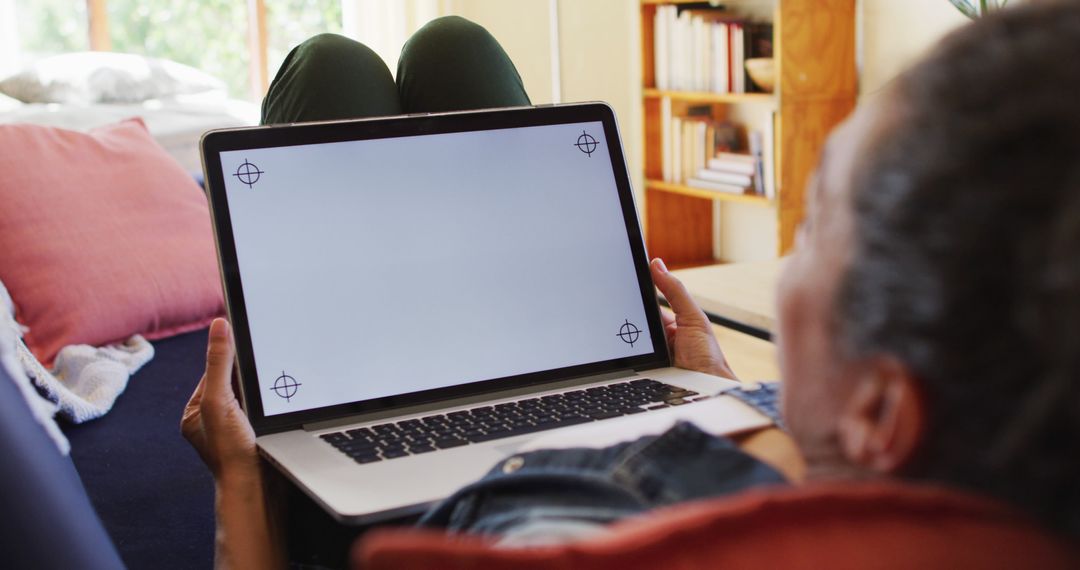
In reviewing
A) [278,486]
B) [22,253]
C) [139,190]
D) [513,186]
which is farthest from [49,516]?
[139,190]

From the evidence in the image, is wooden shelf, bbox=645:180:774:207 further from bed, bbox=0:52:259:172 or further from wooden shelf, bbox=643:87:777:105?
bed, bbox=0:52:259:172

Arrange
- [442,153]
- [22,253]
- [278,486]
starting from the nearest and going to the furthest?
1. [278,486]
2. [442,153]
3. [22,253]

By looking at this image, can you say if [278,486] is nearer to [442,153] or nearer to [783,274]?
[442,153]

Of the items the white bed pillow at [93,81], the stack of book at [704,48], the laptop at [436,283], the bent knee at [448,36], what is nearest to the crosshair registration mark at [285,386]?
the laptop at [436,283]

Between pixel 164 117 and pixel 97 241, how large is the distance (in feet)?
3.72

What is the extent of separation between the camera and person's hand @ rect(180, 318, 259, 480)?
0.87 metres

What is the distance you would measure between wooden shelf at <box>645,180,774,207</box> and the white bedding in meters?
1.47

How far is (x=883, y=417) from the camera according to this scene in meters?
0.40

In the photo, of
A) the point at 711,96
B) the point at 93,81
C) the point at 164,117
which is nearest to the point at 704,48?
the point at 711,96

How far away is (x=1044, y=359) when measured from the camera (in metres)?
0.34

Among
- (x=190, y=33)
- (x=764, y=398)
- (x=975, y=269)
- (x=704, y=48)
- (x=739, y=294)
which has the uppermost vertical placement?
(x=190, y=33)

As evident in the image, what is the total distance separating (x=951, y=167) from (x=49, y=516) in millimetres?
502

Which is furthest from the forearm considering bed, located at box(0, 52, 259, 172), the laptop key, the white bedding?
bed, located at box(0, 52, 259, 172)

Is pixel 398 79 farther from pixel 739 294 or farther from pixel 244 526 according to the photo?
pixel 739 294
